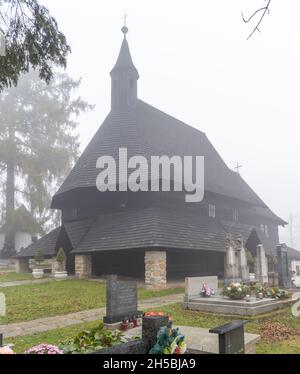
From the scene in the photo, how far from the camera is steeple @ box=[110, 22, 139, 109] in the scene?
27641mm

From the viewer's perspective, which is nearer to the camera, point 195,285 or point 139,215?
point 195,285

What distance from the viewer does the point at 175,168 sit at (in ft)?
80.7

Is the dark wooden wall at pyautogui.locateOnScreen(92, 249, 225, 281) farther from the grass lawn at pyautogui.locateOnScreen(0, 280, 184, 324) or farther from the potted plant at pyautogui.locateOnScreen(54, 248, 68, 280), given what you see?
the grass lawn at pyautogui.locateOnScreen(0, 280, 184, 324)

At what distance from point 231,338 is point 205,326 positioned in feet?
14.4

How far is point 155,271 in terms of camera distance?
18609mm

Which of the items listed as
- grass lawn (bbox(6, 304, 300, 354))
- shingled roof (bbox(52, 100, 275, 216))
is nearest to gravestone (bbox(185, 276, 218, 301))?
grass lawn (bbox(6, 304, 300, 354))

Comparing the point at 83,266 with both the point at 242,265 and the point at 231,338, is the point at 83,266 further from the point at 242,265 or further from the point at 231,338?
the point at 231,338

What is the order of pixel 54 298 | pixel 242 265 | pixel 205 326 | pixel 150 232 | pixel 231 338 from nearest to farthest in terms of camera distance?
pixel 231 338 < pixel 205 326 < pixel 54 298 < pixel 242 265 < pixel 150 232

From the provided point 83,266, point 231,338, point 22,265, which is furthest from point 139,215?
point 231,338

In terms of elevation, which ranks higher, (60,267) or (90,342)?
(60,267)

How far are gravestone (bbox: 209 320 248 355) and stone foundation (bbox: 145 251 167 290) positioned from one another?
39.2ft

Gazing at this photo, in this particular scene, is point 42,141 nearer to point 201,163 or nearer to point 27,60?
point 201,163
